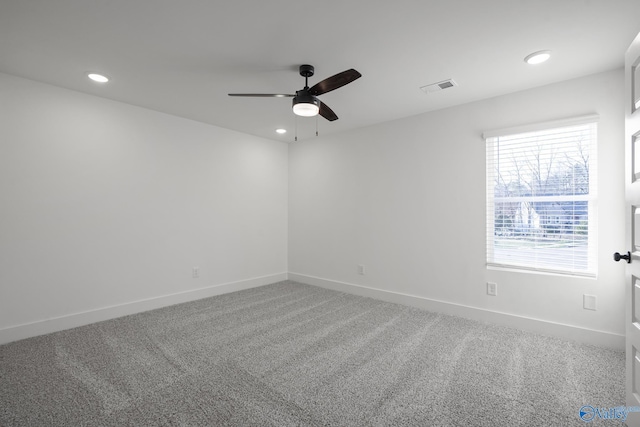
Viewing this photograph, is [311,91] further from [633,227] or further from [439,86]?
[633,227]

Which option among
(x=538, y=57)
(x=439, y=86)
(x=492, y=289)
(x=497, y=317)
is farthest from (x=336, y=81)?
(x=497, y=317)

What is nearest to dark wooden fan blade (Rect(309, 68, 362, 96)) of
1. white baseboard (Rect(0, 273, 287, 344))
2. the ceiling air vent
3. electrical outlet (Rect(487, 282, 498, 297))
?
the ceiling air vent

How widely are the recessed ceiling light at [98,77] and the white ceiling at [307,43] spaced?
0.24ft

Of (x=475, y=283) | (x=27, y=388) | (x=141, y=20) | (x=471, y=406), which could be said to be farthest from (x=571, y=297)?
(x=27, y=388)

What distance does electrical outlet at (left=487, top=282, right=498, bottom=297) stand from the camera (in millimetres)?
3315

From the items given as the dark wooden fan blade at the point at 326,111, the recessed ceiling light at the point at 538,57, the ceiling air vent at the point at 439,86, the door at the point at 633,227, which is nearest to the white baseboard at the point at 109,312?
the dark wooden fan blade at the point at 326,111

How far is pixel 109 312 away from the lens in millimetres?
3443

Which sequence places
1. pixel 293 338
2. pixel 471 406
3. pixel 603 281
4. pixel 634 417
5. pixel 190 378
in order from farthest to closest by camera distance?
pixel 293 338, pixel 603 281, pixel 190 378, pixel 471 406, pixel 634 417

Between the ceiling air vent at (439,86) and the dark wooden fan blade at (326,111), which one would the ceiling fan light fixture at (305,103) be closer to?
the dark wooden fan blade at (326,111)

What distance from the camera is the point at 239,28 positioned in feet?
7.04

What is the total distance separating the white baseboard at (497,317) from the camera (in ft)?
8.97

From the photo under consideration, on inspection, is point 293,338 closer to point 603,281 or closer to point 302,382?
point 302,382

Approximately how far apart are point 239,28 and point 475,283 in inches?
136

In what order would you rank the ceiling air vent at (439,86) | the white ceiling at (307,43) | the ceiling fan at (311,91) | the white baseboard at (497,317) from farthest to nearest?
1. the ceiling air vent at (439,86)
2. the white baseboard at (497,317)
3. the ceiling fan at (311,91)
4. the white ceiling at (307,43)
